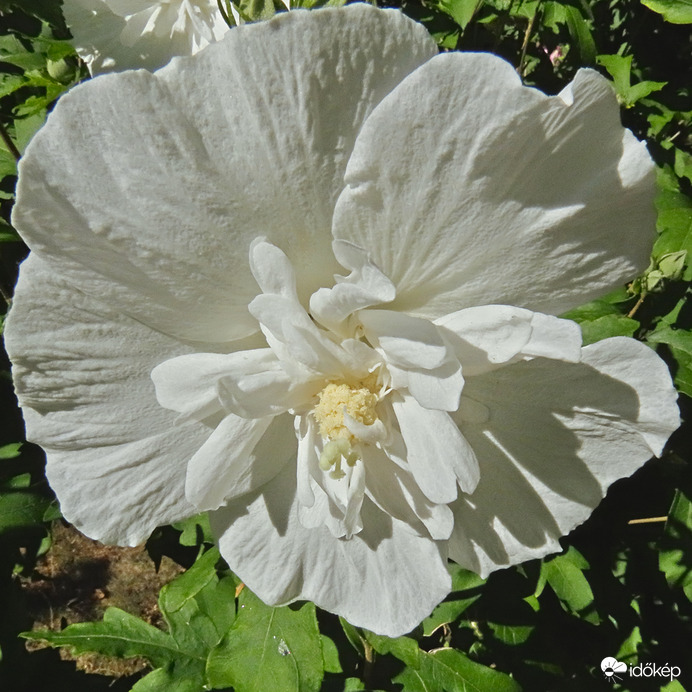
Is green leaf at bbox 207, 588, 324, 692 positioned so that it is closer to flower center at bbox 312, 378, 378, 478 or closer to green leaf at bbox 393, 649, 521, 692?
green leaf at bbox 393, 649, 521, 692

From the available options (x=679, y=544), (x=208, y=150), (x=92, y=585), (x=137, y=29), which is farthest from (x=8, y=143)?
(x=92, y=585)

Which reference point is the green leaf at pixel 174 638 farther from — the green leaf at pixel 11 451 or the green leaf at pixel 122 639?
the green leaf at pixel 11 451

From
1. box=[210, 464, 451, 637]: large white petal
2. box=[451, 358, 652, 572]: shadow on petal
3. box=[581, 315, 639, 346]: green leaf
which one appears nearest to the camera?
box=[451, 358, 652, 572]: shadow on petal

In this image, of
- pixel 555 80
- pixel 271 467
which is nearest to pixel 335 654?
pixel 271 467

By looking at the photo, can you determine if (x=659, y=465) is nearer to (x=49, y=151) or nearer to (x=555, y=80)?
(x=555, y=80)

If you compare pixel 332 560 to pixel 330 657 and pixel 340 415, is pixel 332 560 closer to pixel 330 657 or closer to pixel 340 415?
pixel 340 415

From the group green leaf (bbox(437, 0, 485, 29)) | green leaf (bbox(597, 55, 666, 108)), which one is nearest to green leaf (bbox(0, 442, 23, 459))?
green leaf (bbox(437, 0, 485, 29))
